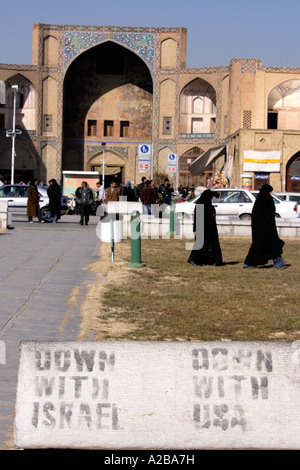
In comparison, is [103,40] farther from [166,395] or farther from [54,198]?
[166,395]

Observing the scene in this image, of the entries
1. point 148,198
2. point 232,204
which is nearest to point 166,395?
point 148,198

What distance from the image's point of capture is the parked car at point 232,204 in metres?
21.1

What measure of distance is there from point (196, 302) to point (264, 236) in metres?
3.57

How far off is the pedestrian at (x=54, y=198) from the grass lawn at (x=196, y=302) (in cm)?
822

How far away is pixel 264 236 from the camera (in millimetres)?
11328

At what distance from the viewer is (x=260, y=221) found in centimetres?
1141

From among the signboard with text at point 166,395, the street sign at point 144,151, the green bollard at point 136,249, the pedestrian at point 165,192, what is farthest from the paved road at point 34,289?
the pedestrian at point 165,192

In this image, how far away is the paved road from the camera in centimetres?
503

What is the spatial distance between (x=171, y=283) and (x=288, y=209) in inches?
499

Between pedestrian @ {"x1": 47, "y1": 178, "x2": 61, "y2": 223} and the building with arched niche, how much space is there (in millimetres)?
16569

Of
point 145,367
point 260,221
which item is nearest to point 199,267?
point 260,221

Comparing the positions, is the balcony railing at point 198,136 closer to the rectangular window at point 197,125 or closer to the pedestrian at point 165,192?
the rectangular window at point 197,125

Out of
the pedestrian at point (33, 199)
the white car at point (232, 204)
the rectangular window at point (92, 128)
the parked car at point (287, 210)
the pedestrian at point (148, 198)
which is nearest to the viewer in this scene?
the pedestrian at point (148, 198)

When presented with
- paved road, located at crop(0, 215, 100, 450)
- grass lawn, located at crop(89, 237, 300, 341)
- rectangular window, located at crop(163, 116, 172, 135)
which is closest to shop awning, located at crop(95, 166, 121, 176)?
rectangular window, located at crop(163, 116, 172, 135)
